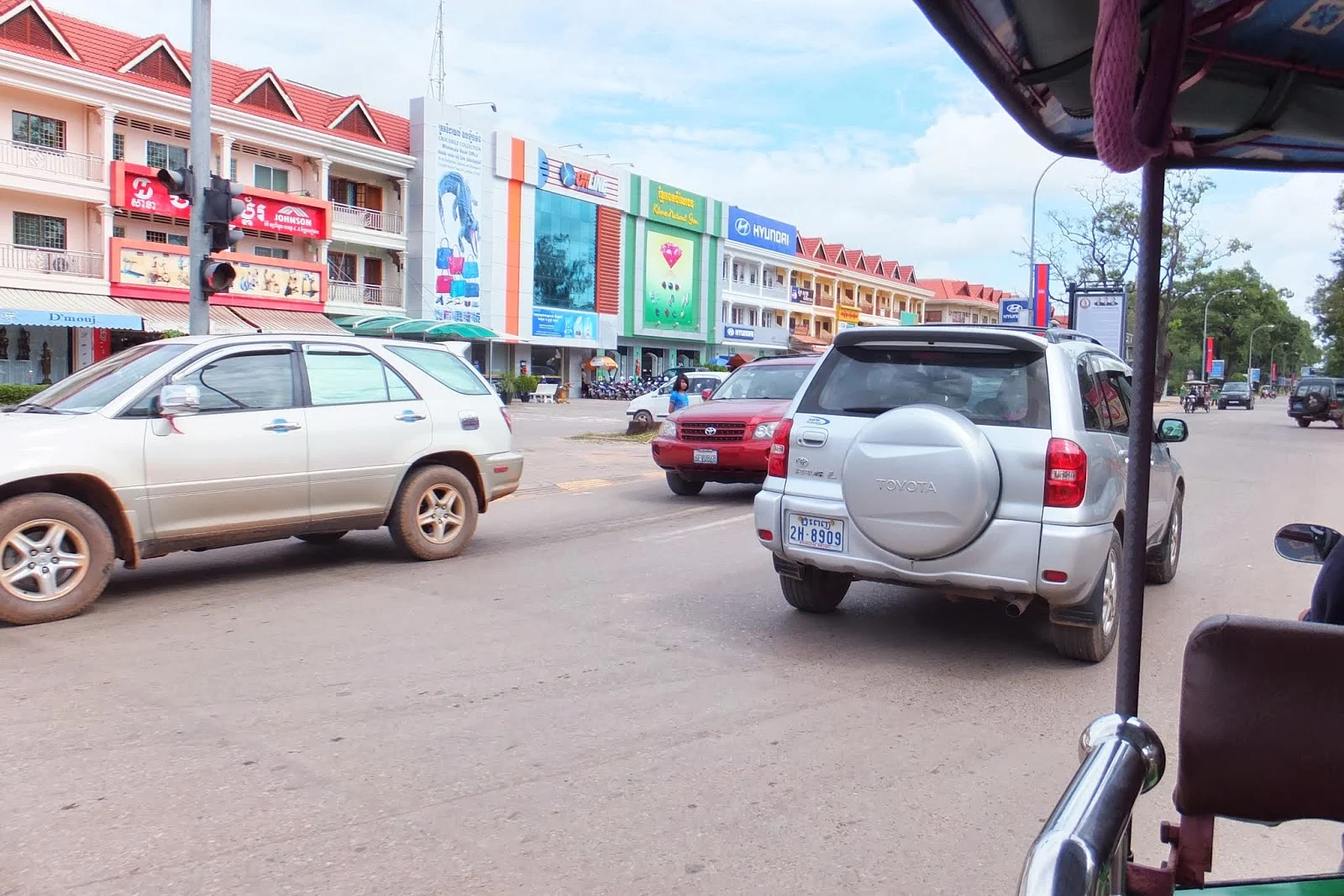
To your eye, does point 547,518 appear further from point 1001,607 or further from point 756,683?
point 756,683

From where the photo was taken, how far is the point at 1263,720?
1911mm

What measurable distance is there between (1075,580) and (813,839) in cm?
236

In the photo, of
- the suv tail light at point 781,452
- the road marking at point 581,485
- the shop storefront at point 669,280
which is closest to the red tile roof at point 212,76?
the shop storefront at point 669,280

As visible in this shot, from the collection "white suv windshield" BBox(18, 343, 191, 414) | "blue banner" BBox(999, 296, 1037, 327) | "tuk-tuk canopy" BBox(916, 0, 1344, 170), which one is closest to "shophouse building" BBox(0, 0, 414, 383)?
"white suv windshield" BBox(18, 343, 191, 414)

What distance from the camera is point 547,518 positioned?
1088 cm

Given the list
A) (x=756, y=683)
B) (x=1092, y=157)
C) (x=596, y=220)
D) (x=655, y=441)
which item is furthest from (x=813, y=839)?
(x=596, y=220)

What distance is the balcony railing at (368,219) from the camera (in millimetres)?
38812

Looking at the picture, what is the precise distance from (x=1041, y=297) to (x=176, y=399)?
114ft

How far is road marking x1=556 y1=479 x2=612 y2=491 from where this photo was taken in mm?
13672

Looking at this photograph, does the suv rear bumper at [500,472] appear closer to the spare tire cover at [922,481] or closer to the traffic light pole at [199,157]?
the spare tire cover at [922,481]

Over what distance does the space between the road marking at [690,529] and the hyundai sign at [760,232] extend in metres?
53.2

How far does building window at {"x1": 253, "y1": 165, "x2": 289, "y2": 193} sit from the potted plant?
38.7 feet

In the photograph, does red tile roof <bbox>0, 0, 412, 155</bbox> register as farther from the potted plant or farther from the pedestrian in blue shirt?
the pedestrian in blue shirt

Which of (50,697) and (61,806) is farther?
(50,697)
